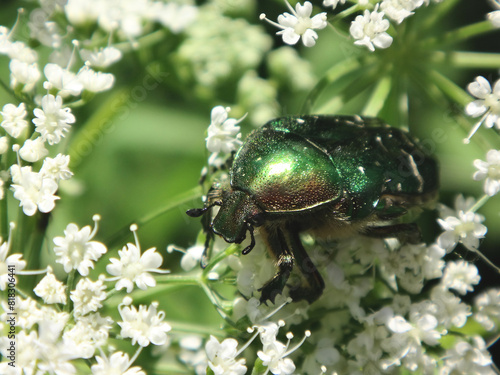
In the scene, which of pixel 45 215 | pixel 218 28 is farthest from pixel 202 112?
pixel 45 215

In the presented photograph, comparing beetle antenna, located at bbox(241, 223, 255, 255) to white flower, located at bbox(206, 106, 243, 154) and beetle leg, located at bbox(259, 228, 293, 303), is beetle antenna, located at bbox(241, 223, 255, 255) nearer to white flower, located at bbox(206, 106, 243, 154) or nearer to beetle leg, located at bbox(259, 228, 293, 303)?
beetle leg, located at bbox(259, 228, 293, 303)

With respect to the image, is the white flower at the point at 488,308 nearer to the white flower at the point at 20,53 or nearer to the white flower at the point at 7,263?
the white flower at the point at 7,263

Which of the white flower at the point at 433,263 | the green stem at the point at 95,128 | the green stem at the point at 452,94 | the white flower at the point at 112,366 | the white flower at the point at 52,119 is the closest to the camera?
the white flower at the point at 112,366

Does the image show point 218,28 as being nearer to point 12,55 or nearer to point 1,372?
point 12,55

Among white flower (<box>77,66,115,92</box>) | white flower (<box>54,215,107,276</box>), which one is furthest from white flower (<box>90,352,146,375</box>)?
white flower (<box>77,66,115,92</box>)

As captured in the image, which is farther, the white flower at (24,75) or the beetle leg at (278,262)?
the white flower at (24,75)

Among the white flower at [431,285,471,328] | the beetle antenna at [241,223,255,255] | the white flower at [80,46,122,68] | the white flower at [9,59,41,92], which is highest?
the white flower at [9,59,41,92]

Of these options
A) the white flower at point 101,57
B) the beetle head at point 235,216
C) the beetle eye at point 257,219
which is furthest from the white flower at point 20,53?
the beetle eye at point 257,219
